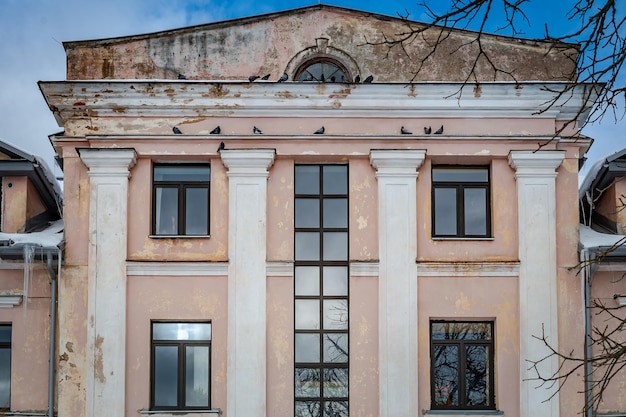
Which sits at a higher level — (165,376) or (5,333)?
(5,333)

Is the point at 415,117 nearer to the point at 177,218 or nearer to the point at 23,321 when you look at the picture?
the point at 177,218

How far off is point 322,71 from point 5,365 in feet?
22.9

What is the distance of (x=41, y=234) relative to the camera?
12.5 metres

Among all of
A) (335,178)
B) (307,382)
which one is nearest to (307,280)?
(307,382)

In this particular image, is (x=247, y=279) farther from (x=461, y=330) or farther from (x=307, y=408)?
(x=461, y=330)

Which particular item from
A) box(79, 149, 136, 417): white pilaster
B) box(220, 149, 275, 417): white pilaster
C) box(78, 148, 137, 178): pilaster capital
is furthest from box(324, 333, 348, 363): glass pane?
box(78, 148, 137, 178): pilaster capital

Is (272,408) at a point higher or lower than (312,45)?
lower

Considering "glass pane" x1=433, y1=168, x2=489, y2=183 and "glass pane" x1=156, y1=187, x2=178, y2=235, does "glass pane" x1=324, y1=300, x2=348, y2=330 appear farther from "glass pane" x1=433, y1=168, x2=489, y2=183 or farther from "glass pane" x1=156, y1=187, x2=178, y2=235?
"glass pane" x1=156, y1=187, x2=178, y2=235

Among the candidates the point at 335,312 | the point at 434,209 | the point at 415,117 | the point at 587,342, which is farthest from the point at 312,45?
the point at 587,342

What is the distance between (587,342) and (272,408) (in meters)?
4.95

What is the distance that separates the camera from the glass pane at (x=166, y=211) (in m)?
12.5

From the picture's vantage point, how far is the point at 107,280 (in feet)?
39.3

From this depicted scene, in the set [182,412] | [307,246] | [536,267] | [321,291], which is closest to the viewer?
[182,412]

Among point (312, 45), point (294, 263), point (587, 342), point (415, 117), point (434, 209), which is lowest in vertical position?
point (587, 342)
